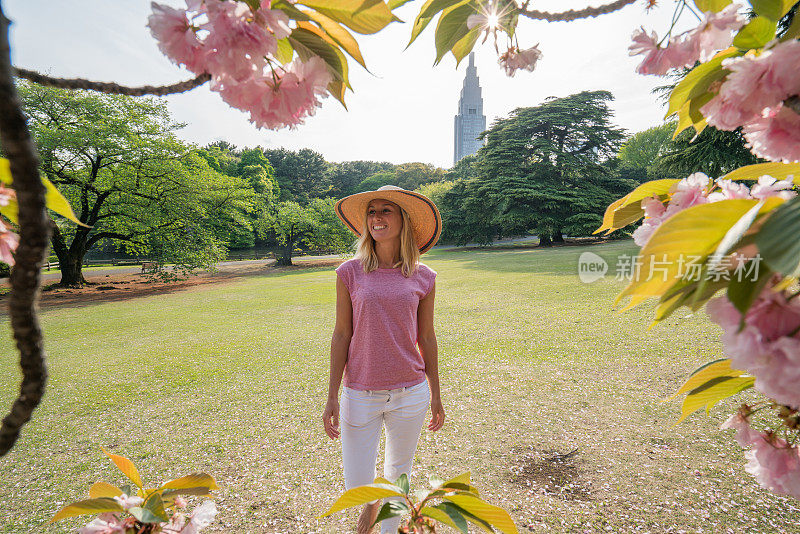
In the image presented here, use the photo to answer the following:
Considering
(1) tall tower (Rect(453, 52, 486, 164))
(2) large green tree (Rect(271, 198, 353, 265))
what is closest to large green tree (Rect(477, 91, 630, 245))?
(2) large green tree (Rect(271, 198, 353, 265))

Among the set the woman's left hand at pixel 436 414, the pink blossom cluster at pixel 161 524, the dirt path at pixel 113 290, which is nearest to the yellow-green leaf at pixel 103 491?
the pink blossom cluster at pixel 161 524

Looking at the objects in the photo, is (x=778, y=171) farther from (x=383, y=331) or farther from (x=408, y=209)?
(x=408, y=209)

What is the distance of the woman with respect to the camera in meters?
1.57

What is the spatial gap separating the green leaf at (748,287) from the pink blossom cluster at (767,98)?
205 millimetres

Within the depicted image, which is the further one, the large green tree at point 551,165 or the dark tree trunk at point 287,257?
the large green tree at point 551,165

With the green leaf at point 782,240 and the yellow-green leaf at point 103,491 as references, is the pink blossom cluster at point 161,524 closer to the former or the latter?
the yellow-green leaf at point 103,491

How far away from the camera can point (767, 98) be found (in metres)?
0.40

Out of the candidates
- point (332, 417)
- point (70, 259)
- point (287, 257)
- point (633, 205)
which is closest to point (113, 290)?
point (70, 259)

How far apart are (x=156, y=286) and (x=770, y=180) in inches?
545

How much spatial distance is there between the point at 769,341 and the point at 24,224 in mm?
530

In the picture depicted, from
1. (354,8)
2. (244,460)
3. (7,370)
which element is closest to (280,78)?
(354,8)

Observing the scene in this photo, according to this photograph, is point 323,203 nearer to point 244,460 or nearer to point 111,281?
point 111,281

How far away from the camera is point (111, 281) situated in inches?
498

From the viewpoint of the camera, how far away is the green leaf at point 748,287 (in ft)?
0.91
